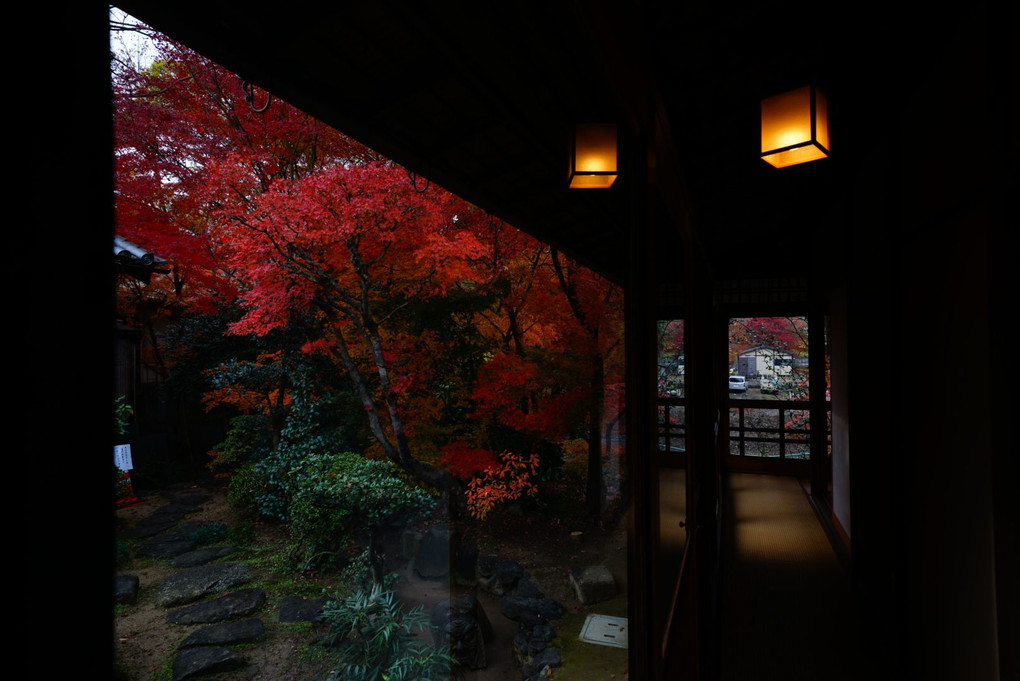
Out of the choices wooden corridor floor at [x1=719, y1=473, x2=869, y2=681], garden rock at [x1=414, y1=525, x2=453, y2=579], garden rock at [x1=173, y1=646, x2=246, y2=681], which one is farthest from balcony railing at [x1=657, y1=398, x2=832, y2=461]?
garden rock at [x1=173, y1=646, x2=246, y2=681]

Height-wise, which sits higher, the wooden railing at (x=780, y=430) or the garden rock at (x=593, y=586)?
the wooden railing at (x=780, y=430)

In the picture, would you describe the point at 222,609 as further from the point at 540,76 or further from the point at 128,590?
the point at 540,76

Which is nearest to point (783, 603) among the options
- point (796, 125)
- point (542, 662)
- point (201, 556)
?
point (542, 662)

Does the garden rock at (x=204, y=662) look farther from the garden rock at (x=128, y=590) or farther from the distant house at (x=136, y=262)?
the distant house at (x=136, y=262)

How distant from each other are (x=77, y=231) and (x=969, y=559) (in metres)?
2.70

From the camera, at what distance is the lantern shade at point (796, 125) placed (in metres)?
2.02

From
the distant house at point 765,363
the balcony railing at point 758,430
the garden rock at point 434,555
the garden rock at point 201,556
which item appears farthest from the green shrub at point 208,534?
the distant house at point 765,363

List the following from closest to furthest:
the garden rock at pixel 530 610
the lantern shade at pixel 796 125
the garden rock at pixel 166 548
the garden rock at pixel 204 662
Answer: the lantern shade at pixel 796 125, the garden rock at pixel 204 662, the garden rock at pixel 530 610, the garden rock at pixel 166 548

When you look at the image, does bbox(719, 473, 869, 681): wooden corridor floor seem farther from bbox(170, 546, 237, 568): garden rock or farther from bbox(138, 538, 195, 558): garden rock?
bbox(138, 538, 195, 558): garden rock

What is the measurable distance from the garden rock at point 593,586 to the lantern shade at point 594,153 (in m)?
5.31

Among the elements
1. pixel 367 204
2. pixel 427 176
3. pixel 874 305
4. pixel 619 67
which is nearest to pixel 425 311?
pixel 367 204

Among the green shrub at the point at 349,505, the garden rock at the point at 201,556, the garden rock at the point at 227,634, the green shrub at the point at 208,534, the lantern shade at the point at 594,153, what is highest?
the lantern shade at the point at 594,153

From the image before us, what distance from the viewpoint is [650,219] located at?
172 cm

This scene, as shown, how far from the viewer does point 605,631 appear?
17.4ft
